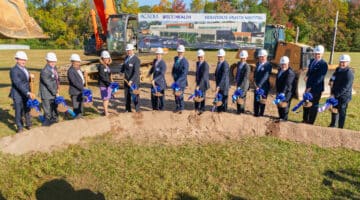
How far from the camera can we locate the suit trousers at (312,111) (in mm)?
7094

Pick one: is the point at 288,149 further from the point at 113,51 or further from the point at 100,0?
the point at 100,0

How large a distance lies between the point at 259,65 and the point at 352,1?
171 ft

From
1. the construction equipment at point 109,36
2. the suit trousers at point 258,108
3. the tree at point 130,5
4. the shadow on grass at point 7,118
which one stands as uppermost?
the tree at point 130,5

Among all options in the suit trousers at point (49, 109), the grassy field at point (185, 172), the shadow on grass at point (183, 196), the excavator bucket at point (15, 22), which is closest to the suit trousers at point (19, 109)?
the suit trousers at point (49, 109)

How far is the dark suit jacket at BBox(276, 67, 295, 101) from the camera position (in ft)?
22.6

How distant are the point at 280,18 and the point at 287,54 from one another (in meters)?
37.6

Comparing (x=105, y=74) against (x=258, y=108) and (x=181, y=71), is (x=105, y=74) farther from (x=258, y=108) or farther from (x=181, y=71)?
(x=258, y=108)

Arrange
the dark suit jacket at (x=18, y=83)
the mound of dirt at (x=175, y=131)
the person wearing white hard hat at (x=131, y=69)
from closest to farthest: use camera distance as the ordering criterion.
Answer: the mound of dirt at (x=175, y=131) < the dark suit jacket at (x=18, y=83) < the person wearing white hard hat at (x=131, y=69)

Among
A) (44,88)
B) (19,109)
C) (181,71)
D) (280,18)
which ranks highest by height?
(280,18)

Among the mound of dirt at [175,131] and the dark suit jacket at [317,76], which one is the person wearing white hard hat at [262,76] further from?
the dark suit jacket at [317,76]

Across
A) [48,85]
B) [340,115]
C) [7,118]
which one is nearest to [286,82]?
[340,115]

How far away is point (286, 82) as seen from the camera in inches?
272

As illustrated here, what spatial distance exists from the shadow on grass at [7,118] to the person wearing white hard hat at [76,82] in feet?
4.58

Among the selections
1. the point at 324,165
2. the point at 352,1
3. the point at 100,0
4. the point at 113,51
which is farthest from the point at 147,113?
the point at 352,1
